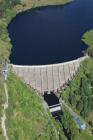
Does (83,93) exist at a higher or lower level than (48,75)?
lower

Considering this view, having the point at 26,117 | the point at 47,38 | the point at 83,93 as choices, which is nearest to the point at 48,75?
the point at 83,93

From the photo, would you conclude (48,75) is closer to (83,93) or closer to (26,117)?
(83,93)

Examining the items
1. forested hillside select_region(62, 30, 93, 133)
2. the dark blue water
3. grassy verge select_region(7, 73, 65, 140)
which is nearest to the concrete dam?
forested hillside select_region(62, 30, 93, 133)

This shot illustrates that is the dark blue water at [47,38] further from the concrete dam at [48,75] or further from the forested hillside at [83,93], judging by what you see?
the forested hillside at [83,93]

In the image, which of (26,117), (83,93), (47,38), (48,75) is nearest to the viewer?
(26,117)

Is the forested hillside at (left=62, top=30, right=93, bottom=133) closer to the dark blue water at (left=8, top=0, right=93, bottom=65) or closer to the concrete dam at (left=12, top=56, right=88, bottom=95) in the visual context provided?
the concrete dam at (left=12, top=56, right=88, bottom=95)

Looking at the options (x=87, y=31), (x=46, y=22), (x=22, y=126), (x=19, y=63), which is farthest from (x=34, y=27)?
(x=22, y=126)
